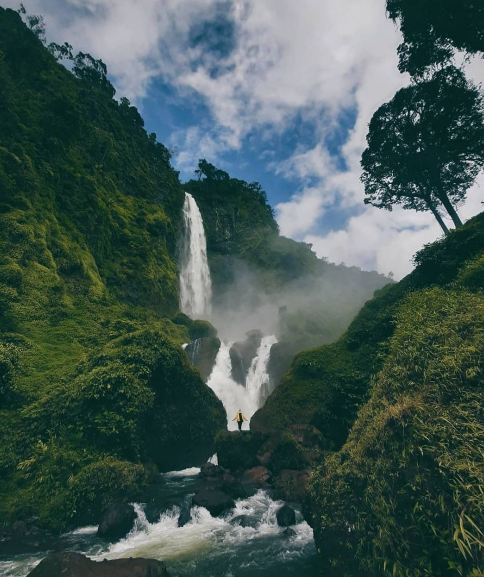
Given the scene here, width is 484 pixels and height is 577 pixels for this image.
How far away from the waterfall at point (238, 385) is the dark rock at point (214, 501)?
63.9 ft

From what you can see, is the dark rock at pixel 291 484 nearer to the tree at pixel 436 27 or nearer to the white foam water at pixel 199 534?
the white foam water at pixel 199 534

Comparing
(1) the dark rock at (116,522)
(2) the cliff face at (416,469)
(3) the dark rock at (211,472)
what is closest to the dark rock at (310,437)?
(3) the dark rock at (211,472)

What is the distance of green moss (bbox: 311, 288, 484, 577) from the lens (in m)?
5.71

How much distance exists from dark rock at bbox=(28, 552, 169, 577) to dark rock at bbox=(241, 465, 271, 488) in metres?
8.56

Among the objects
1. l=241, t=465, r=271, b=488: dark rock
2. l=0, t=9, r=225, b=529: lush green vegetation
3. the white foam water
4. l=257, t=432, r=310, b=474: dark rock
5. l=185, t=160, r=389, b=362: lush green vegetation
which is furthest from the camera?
l=185, t=160, r=389, b=362: lush green vegetation

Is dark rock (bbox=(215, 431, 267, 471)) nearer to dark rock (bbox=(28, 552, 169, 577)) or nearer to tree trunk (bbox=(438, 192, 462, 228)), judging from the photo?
dark rock (bbox=(28, 552, 169, 577))

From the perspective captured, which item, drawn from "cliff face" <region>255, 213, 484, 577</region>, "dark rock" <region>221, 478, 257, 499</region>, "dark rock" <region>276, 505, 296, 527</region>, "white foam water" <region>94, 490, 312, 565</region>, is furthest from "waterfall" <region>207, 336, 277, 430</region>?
"cliff face" <region>255, 213, 484, 577</region>

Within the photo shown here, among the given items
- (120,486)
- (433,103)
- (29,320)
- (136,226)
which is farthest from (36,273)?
(433,103)

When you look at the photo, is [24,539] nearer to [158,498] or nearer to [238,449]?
[158,498]

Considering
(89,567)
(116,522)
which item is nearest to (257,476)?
(116,522)

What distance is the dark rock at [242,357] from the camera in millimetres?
38903

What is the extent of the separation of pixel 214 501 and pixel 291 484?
3648 millimetres

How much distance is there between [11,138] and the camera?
2866cm

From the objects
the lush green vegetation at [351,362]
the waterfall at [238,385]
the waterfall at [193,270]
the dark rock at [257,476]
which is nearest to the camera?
the dark rock at [257,476]
